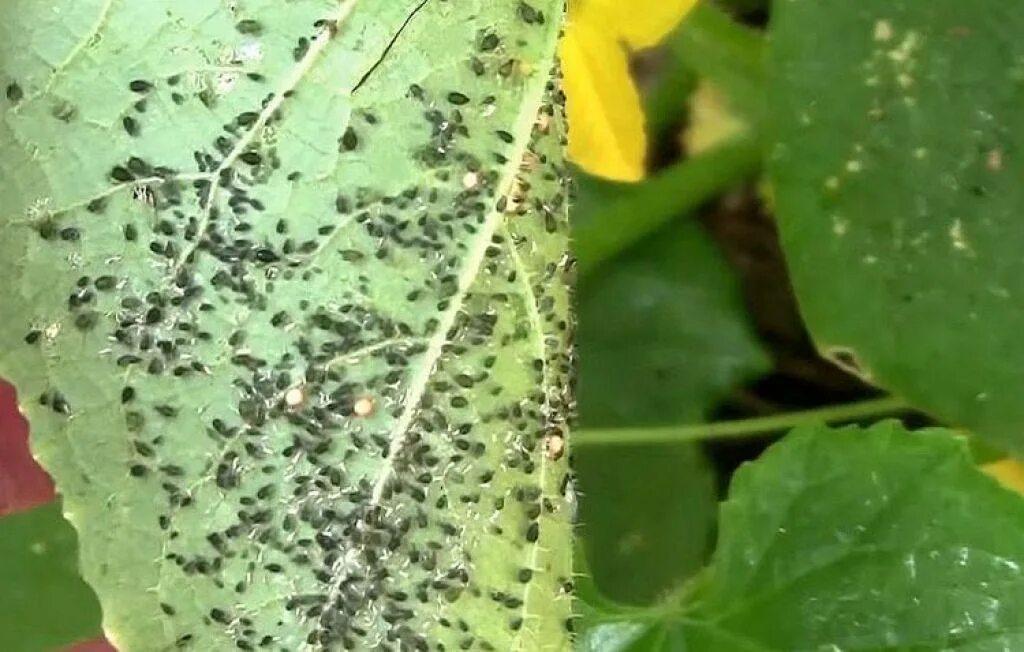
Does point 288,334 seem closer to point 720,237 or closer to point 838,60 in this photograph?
point 838,60

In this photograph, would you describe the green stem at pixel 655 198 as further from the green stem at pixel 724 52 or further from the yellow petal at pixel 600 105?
the yellow petal at pixel 600 105

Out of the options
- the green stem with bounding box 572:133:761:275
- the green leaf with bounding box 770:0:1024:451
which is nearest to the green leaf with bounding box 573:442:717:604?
the green stem with bounding box 572:133:761:275

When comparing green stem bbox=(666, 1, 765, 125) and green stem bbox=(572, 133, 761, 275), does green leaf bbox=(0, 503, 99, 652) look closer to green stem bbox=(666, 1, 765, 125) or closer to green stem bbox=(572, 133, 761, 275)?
green stem bbox=(572, 133, 761, 275)

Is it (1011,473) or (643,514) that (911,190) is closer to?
(1011,473)

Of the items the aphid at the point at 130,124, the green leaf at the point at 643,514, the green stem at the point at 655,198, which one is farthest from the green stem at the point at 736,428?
the aphid at the point at 130,124

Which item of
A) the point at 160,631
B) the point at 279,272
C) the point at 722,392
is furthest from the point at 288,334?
the point at 722,392

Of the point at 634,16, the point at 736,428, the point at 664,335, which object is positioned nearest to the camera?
the point at 634,16

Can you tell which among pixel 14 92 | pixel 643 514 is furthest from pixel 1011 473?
pixel 14 92
